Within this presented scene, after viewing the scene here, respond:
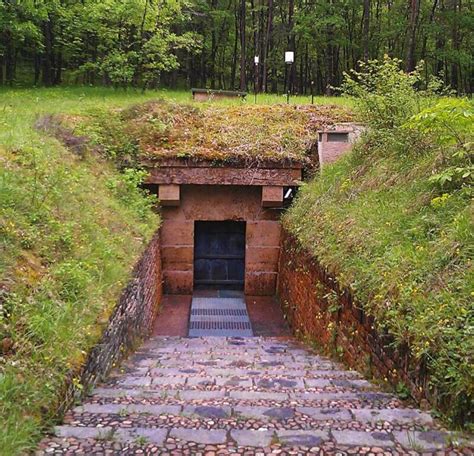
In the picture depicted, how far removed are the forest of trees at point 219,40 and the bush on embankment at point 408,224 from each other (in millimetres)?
10893

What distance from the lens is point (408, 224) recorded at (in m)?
5.54

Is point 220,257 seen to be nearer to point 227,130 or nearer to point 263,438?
point 227,130

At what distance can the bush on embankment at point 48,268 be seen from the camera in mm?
2908

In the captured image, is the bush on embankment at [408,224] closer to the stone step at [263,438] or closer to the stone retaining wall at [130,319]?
the stone step at [263,438]

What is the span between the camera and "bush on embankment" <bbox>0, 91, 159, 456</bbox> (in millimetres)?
2908

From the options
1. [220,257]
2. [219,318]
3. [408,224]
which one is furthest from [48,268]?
[220,257]

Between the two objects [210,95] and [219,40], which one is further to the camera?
[219,40]

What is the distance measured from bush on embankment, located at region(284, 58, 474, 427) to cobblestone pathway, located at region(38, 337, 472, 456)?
465 mm

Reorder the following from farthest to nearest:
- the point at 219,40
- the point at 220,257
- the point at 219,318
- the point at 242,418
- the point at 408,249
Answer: the point at 219,40 < the point at 220,257 < the point at 219,318 < the point at 408,249 < the point at 242,418

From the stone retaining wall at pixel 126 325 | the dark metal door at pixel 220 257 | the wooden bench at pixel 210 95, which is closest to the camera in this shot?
the stone retaining wall at pixel 126 325

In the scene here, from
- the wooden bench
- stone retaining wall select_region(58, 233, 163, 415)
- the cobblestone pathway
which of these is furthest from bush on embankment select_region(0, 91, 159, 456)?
the wooden bench

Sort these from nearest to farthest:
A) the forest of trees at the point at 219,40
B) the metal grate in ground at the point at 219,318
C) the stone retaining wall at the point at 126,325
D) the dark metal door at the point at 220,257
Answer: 1. the stone retaining wall at the point at 126,325
2. the metal grate in ground at the point at 219,318
3. the dark metal door at the point at 220,257
4. the forest of trees at the point at 219,40

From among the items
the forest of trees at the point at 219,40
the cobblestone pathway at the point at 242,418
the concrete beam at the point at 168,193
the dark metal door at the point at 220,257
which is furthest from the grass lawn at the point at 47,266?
the forest of trees at the point at 219,40

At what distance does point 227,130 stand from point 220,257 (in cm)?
289
